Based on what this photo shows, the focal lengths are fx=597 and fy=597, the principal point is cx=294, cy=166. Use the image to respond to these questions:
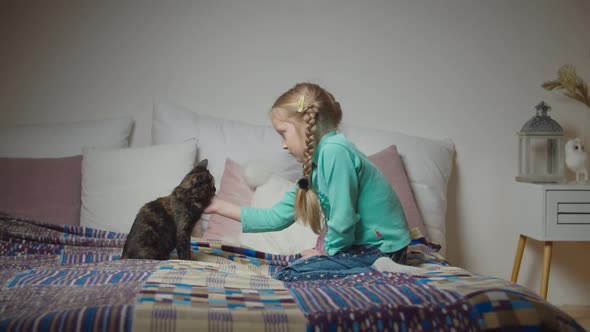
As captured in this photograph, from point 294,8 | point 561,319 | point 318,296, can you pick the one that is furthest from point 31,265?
point 294,8

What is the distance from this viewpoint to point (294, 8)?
3049 millimetres

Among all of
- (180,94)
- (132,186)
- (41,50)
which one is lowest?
(132,186)

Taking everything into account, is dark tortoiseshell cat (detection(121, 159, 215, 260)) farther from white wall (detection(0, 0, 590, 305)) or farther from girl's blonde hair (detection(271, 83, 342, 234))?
white wall (detection(0, 0, 590, 305))

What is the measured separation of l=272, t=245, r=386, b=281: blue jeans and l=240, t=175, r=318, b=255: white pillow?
53 cm

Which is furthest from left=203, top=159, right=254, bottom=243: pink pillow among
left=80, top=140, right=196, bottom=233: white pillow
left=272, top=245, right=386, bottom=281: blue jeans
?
left=272, top=245, right=386, bottom=281: blue jeans

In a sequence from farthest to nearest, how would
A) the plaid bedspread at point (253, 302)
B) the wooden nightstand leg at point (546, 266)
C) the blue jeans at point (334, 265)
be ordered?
the wooden nightstand leg at point (546, 266)
the blue jeans at point (334, 265)
the plaid bedspread at point (253, 302)

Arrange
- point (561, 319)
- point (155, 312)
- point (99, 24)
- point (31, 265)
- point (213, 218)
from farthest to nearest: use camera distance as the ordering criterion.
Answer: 1. point (99, 24)
2. point (213, 218)
3. point (31, 265)
4. point (561, 319)
5. point (155, 312)

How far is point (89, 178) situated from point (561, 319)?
197 centimetres

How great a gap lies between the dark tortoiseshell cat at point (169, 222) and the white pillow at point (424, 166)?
1111 millimetres

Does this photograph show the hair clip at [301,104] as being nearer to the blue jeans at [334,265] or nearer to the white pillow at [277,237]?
the blue jeans at [334,265]

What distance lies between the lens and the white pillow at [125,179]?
2.48 meters

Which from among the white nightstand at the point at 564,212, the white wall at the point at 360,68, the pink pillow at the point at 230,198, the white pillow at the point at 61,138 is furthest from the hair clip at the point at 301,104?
the white nightstand at the point at 564,212

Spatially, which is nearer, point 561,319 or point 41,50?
point 561,319

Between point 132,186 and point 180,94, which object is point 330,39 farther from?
point 132,186
